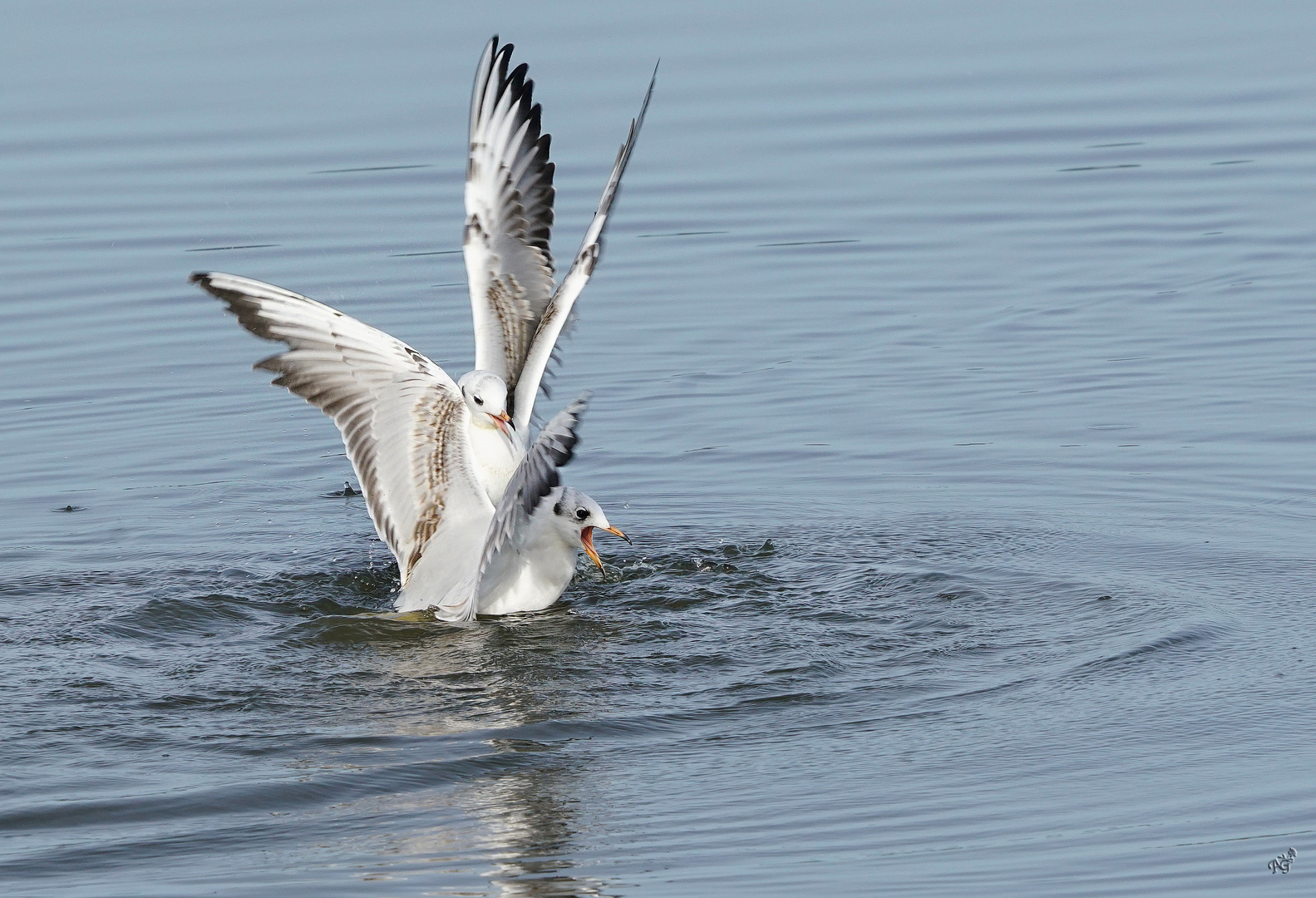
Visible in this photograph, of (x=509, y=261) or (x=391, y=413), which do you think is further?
(x=509, y=261)

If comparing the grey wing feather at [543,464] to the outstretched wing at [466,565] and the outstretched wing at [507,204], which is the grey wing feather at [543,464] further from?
the outstretched wing at [507,204]

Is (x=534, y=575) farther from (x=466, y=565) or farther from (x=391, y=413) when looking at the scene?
(x=391, y=413)

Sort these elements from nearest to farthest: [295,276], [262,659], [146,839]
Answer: [146,839]
[262,659]
[295,276]

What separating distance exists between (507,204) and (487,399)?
5.82 ft

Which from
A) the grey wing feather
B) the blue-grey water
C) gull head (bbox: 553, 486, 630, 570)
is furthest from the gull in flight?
the grey wing feather

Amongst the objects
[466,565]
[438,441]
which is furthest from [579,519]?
[438,441]

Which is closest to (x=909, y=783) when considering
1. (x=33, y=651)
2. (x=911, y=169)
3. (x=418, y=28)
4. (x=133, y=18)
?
(x=33, y=651)

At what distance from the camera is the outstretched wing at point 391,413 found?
8.91 meters

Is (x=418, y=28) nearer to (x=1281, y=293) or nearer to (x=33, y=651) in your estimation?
(x=1281, y=293)

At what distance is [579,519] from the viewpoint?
8.49m

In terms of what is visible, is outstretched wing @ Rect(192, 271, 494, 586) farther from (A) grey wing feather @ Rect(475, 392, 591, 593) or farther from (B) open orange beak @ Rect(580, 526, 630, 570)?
(A) grey wing feather @ Rect(475, 392, 591, 593)

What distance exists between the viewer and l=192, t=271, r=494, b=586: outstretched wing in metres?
8.91

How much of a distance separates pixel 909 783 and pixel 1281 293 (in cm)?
744

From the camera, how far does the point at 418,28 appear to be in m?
20.8
